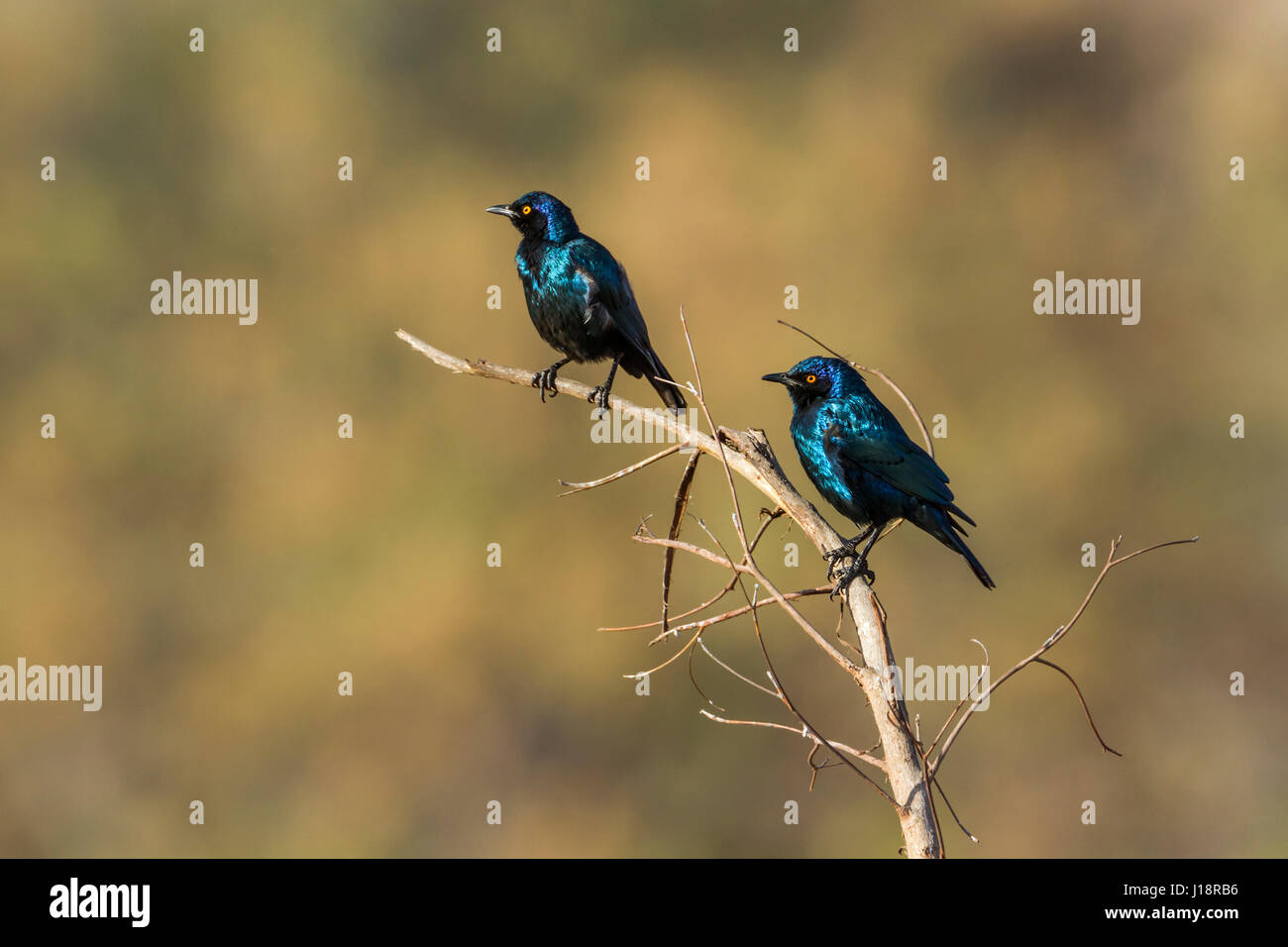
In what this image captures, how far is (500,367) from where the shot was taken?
4.66 m

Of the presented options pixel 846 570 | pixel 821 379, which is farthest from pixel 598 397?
pixel 846 570

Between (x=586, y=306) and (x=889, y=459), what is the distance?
2250 mm

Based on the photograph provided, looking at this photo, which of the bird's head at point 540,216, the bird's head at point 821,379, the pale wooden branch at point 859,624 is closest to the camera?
the pale wooden branch at point 859,624

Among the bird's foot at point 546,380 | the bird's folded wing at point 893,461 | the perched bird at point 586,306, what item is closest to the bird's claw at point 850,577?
the bird's folded wing at point 893,461

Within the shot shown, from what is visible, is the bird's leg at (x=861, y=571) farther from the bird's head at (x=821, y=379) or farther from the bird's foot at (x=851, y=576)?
the bird's head at (x=821, y=379)

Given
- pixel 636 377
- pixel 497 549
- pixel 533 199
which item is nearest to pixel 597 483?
pixel 636 377

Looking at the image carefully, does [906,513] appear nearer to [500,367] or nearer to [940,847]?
[500,367]

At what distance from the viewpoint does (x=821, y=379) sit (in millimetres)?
4898

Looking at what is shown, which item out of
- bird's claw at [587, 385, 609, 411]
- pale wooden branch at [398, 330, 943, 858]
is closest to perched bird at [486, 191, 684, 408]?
bird's claw at [587, 385, 609, 411]

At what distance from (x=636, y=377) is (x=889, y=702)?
3873mm

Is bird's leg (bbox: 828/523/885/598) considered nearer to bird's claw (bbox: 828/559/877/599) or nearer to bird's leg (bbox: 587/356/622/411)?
bird's claw (bbox: 828/559/877/599)

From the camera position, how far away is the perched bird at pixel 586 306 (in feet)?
20.4

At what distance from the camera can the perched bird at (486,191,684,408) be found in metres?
6.21

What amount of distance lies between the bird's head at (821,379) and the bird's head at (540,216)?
2.29 meters
